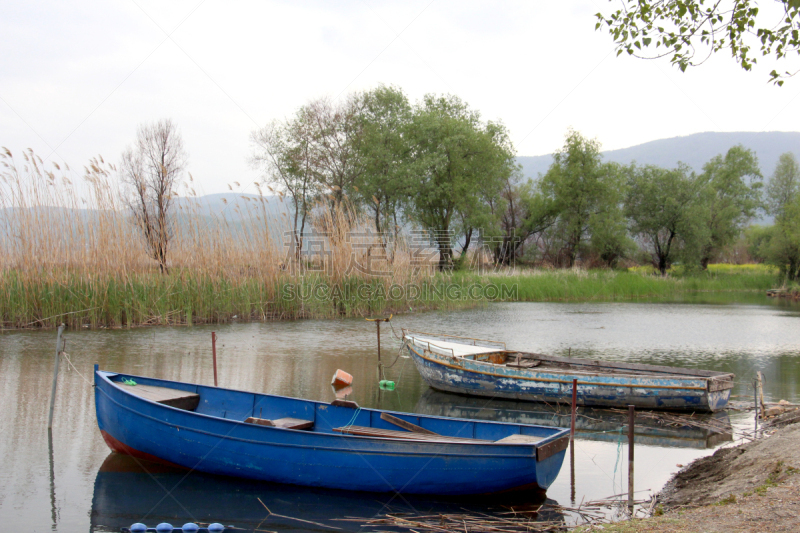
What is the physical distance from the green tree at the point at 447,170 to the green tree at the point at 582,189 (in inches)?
208

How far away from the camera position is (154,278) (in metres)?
16.4

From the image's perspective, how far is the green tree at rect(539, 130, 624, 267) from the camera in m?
41.9

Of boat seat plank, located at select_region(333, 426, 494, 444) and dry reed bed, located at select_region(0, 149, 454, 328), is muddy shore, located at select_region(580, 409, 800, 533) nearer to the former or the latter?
boat seat plank, located at select_region(333, 426, 494, 444)

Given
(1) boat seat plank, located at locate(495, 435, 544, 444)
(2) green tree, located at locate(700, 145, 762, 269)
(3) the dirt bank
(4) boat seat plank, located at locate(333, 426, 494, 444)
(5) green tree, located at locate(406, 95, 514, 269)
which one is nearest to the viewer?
(3) the dirt bank

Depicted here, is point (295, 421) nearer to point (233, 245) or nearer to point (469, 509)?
point (469, 509)

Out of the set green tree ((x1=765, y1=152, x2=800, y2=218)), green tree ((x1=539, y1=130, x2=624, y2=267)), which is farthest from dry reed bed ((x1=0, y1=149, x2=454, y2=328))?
green tree ((x1=765, y1=152, x2=800, y2=218))

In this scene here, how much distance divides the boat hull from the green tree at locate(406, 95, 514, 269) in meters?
26.5

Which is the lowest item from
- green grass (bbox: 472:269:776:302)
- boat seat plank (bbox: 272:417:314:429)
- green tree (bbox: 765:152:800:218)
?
boat seat plank (bbox: 272:417:314:429)

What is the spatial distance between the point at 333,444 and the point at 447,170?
3419cm

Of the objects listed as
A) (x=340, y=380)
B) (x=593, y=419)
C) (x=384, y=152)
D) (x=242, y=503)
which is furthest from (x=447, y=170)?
(x=242, y=503)

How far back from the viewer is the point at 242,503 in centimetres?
566

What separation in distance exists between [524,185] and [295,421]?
47.5m

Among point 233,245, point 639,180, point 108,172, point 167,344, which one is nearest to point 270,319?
point 233,245

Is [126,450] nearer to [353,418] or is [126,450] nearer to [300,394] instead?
[353,418]
